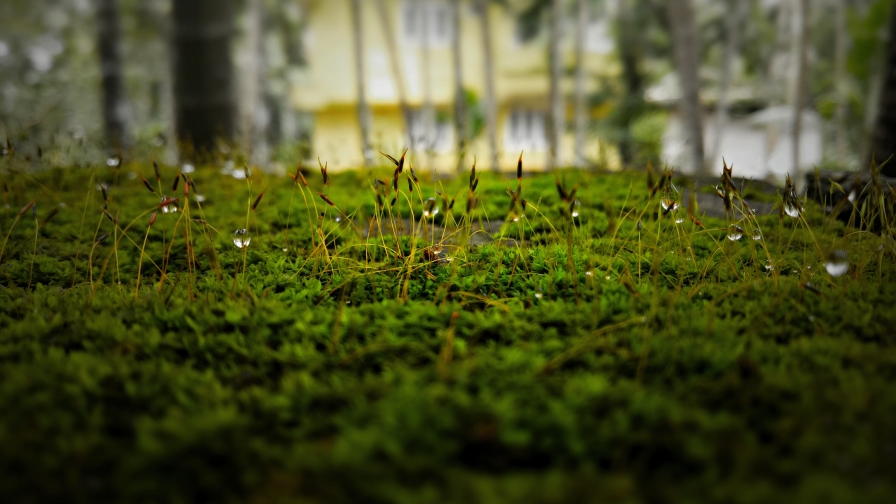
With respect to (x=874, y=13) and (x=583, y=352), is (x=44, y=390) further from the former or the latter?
(x=874, y=13)

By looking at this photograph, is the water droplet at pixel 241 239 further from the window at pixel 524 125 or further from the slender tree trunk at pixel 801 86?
the window at pixel 524 125

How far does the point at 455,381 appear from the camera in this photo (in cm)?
140

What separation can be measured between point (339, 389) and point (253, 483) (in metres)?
0.32

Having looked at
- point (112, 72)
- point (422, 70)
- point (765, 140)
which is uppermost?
point (422, 70)

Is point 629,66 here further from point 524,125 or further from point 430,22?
point 430,22

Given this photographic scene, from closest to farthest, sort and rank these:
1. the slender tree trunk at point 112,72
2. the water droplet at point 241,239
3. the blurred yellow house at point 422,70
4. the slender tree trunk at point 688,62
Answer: the water droplet at point 241,239 → the slender tree trunk at point 112,72 → the slender tree trunk at point 688,62 → the blurred yellow house at point 422,70

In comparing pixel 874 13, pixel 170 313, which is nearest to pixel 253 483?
pixel 170 313

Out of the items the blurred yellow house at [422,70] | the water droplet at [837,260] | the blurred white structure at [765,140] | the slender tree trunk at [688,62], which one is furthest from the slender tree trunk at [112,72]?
the blurred white structure at [765,140]

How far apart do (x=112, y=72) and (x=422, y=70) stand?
1020 cm

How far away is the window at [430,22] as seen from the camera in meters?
17.0

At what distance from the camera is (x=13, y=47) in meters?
22.7

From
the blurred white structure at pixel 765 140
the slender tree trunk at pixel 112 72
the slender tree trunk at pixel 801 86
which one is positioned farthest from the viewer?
the blurred white structure at pixel 765 140

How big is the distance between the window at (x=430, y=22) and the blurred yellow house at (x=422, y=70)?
0.03 metres

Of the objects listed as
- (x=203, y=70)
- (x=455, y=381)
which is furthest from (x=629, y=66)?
(x=455, y=381)
